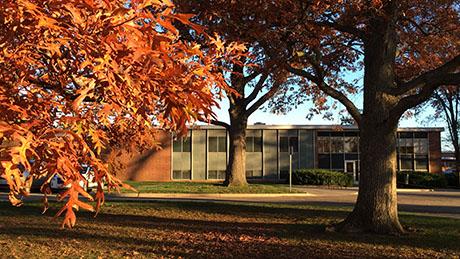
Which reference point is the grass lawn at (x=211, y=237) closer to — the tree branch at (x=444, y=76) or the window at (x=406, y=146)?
the tree branch at (x=444, y=76)

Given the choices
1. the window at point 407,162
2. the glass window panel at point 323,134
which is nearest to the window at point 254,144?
the glass window panel at point 323,134

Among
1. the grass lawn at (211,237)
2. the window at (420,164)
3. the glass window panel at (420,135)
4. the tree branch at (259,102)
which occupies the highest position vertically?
the tree branch at (259,102)

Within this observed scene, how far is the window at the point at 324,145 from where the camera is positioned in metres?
40.2

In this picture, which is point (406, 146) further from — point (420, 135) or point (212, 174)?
point (212, 174)

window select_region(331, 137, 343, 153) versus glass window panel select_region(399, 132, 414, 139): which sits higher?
glass window panel select_region(399, 132, 414, 139)

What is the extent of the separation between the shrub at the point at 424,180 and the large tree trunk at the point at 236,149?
52.8 ft

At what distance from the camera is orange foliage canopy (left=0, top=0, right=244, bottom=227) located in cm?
217

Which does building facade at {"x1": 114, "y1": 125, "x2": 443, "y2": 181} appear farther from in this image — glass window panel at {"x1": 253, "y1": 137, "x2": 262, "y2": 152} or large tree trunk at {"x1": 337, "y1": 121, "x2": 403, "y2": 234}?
large tree trunk at {"x1": 337, "y1": 121, "x2": 403, "y2": 234}

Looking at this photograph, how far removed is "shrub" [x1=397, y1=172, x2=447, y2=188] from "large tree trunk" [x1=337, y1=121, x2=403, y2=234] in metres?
26.4

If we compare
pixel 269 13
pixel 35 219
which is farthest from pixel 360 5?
pixel 35 219

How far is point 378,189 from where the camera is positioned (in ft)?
32.4

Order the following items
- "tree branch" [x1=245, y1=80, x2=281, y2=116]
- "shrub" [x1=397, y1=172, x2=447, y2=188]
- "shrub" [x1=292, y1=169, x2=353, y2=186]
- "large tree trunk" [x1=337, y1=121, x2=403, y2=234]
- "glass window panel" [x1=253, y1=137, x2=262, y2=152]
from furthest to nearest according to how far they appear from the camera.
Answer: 1. "glass window panel" [x1=253, y1=137, x2=262, y2=152]
2. "shrub" [x1=292, y1=169, x2=353, y2=186]
3. "shrub" [x1=397, y1=172, x2=447, y2=188]
4. "tree branch" [x1=245, y1=80, x2=281, y2=116]
5. "large tree trunk" [x1=337, y1=121, x2=403, y2=234]

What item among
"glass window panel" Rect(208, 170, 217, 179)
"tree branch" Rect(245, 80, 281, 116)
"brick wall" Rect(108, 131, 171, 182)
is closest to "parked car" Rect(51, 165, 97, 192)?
"tree branch" Rect(245, 80, 281, 116)

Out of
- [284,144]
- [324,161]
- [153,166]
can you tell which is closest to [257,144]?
[284,144]
